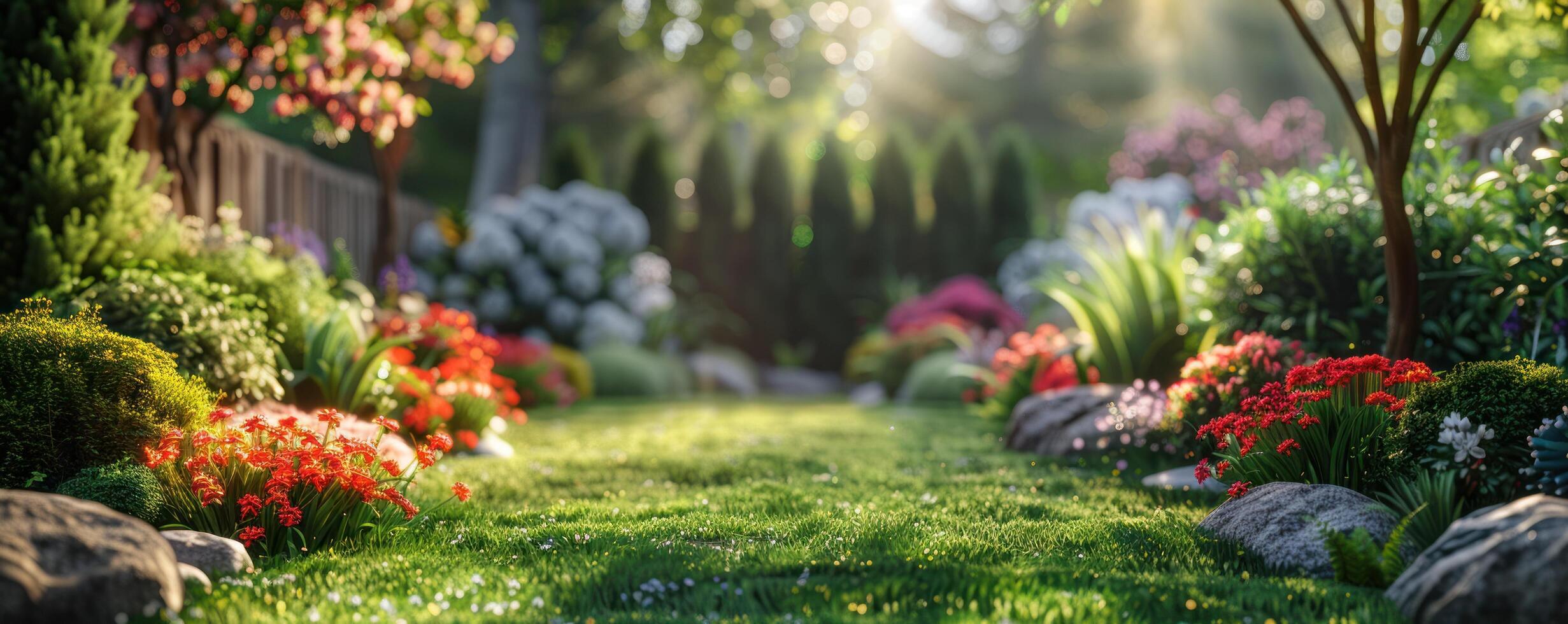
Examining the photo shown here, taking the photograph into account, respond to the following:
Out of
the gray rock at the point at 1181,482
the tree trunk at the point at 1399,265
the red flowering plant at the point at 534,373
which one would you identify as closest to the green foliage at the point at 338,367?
the red flowering plant at the point at 534,373

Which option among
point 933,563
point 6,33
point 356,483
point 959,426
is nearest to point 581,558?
point 356,483

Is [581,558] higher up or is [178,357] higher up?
[178,357]

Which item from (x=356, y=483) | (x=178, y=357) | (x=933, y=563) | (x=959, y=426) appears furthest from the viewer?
(x=959, y=426)

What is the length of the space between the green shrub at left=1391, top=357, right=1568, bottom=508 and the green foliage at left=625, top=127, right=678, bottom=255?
13.5 metres

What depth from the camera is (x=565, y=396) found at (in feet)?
34.5

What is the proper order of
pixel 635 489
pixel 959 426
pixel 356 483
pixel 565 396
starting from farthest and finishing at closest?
pixel 565 396
pixel 959 426
pixel 635 489
pixel 356 483

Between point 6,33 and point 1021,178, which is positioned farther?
point 1021,178

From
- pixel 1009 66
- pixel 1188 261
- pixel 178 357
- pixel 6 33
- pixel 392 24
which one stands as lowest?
pixel 178 357

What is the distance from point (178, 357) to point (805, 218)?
12.9 m

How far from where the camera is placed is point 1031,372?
8.45 m

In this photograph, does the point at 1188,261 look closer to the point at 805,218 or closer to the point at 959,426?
the point at 959,426

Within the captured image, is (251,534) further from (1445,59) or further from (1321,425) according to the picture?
(1445,59)

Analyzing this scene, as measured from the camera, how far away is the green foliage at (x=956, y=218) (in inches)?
663

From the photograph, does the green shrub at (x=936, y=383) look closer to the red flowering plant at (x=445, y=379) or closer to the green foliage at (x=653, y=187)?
the red flowering plant at (x=445, y=379)
